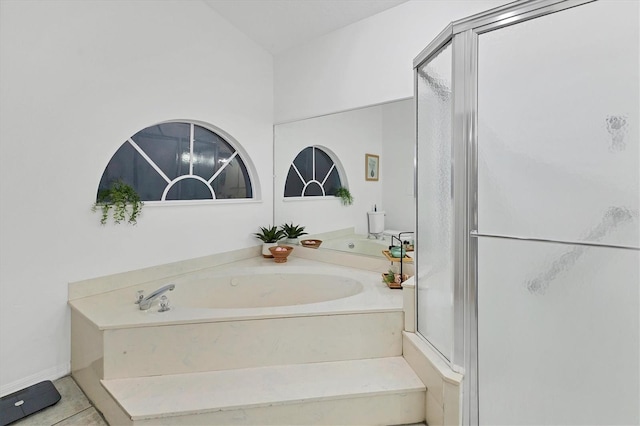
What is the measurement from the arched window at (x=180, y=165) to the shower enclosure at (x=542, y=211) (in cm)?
208

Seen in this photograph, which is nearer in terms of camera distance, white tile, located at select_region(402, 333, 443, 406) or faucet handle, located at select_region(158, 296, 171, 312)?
white tile, located at select_region(402, 333, 443, 406)

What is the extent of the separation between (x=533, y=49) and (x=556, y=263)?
2.83 feet

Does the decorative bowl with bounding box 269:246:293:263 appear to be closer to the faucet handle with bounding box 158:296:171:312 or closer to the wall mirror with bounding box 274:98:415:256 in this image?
the wall mirror with bounding box 274:98:415:256

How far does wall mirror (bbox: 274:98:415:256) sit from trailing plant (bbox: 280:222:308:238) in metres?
0.04

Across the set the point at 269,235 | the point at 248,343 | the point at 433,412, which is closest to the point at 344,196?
the point at 269,235

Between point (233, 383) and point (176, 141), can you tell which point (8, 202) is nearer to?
point (176, 141)

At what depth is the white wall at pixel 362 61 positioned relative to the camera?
7.54 feet

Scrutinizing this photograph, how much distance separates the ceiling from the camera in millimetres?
2619

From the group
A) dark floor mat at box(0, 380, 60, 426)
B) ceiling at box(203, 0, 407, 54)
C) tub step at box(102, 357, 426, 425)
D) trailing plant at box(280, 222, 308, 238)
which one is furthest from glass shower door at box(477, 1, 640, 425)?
dark floor mat at box(0, 380, 60, 426)

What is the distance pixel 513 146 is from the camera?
1405 millimetres

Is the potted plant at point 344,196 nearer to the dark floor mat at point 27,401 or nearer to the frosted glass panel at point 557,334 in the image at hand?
the frosted glass panel at point 557,334

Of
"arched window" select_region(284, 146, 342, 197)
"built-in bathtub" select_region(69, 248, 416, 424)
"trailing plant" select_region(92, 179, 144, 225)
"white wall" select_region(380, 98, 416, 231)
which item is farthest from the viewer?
"arched window" select_region(284, 146, 342, 197)

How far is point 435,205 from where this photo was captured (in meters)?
1.76

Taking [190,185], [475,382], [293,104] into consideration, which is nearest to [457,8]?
[293,104]
